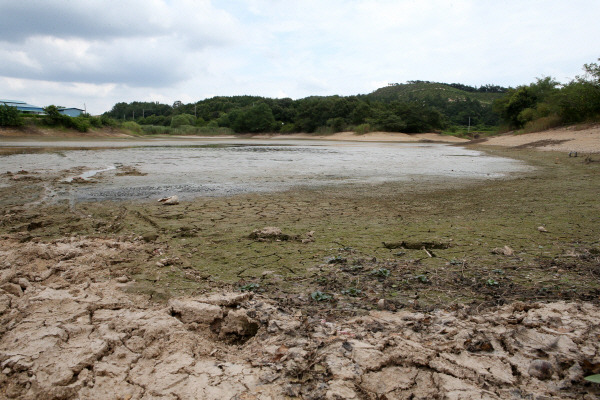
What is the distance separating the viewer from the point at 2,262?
321 centimetres

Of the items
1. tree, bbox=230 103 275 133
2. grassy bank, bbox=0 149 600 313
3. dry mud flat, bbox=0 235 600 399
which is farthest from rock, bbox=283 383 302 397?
tree, bbox=230 103 275 133

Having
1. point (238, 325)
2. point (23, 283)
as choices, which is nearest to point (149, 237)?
point (23, 283)

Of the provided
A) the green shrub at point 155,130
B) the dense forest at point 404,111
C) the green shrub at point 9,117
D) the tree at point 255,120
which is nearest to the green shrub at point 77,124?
the green shrub at point 9,117

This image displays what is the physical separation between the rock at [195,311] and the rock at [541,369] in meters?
1.74

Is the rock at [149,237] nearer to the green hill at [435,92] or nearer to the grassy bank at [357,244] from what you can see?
the grassy bank at [357,244]

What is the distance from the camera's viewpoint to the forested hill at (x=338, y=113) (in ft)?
186

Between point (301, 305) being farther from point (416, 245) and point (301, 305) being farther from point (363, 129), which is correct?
point (363, 129)

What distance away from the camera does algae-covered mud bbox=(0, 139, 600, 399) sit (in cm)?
173

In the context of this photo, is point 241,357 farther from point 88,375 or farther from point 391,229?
point 391,229

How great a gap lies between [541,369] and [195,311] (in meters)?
1.97

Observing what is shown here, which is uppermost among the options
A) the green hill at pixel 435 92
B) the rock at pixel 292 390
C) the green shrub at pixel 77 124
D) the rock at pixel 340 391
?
the green hill at pixel 435 92

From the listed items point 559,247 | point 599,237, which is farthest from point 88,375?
point 599,237

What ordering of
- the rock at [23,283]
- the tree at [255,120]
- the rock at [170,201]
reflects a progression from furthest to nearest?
the tree at [255,120] < the rock at [170,201] < the rock at [23,283]

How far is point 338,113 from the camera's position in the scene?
66.9 m
